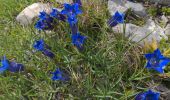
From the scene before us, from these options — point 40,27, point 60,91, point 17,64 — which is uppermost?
point 40,27

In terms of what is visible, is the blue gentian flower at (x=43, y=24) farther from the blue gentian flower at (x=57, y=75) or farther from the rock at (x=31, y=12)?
the rock at (x=31, y=12)

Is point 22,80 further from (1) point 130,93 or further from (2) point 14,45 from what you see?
(1) point 130,93

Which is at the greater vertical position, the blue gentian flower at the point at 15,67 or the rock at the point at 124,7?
the rock at the point at 124,7

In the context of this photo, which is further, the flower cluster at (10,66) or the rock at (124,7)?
the rock at (124,7)

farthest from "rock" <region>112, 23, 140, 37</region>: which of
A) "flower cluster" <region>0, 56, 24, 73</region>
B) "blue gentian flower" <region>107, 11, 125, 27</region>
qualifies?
"flower cluster" <region>0, 56, 24, 73</region>

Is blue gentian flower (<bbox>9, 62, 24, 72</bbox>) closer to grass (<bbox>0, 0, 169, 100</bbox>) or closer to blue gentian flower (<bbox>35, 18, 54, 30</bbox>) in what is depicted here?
grass (<bbox>0, 0, 169, 100</bbox>)

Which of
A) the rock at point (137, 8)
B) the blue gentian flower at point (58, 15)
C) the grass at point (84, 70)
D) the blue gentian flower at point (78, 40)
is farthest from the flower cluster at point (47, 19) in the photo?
the rock at point (137, 8)

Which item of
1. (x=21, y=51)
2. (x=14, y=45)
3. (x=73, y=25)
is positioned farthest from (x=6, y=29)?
(x=73, y=25)
